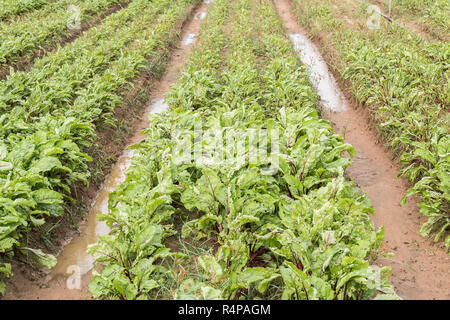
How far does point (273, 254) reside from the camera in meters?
3.93

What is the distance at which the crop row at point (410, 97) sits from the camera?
4.78 meters

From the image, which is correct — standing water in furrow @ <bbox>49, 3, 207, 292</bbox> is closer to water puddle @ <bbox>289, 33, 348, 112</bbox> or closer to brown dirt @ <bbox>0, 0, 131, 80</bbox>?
brown dirt @ <bbox>0, 0, 131, 80</bbox>

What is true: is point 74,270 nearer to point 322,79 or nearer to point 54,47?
point 322,79

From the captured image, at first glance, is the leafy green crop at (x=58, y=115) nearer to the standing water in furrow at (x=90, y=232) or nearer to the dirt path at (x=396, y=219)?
the standing water in furrow at (x=90, y=232)

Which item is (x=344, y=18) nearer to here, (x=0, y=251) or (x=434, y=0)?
(x=434, y=0)

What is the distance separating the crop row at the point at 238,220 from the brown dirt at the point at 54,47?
5.00m

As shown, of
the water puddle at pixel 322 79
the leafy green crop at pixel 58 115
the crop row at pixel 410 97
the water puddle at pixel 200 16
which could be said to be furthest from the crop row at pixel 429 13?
the leafy green crop at pixel 58 115

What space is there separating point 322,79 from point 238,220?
6910 millimetres

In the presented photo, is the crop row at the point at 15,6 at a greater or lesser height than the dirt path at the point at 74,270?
greater

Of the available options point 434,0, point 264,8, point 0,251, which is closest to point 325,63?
point 264,8

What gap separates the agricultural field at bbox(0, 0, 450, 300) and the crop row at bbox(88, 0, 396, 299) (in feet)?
0.06

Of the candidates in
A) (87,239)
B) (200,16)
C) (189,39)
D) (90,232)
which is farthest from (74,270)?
(200,16)

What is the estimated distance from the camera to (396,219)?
5.11m

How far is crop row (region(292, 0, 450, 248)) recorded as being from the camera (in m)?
4.78
